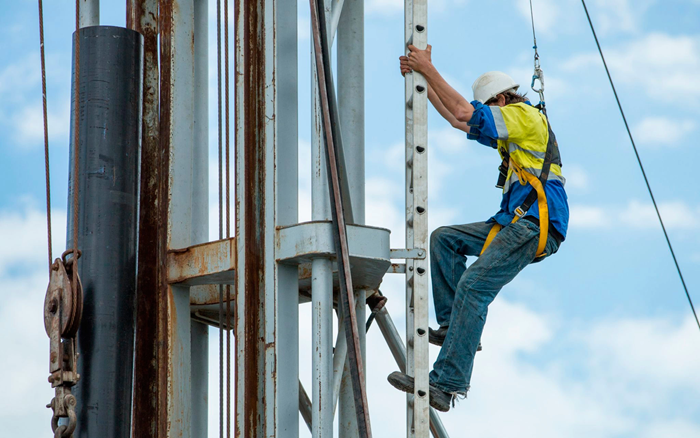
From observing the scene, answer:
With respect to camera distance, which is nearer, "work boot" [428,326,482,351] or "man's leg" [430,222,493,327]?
"work boot" [428,326,482,351]

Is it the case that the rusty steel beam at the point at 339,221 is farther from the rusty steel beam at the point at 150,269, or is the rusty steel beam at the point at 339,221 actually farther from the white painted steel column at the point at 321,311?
the rusty steel beam at the point at 150,269

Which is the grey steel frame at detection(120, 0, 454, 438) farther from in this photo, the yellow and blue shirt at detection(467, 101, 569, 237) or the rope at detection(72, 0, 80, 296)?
the rope at detection(72, 0, 80, 296)

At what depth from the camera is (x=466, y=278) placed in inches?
308

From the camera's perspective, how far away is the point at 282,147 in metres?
7.61

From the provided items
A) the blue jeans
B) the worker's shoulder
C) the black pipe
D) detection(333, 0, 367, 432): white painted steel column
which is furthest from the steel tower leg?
the worker's shoulder

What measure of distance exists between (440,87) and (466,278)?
138 cm

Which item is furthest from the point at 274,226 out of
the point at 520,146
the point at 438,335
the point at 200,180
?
the point at 520,146

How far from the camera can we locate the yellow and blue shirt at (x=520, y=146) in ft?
26.2

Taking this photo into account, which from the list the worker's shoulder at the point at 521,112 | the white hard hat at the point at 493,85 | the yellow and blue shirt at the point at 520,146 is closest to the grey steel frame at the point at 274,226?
the yellow and blue shirt at the point at 520,146

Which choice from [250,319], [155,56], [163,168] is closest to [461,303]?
[250,319]

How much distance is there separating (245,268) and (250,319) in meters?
0.36

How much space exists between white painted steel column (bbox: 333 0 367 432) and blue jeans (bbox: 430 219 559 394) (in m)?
0.77

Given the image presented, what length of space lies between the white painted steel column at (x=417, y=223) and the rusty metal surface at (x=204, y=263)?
1.38 m

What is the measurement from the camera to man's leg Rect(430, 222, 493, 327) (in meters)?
8.38
